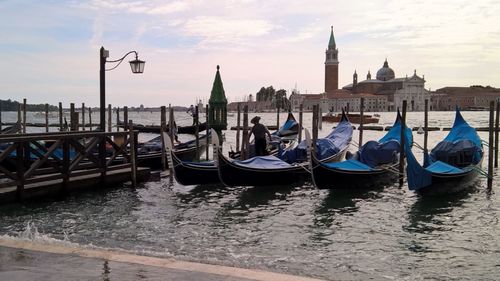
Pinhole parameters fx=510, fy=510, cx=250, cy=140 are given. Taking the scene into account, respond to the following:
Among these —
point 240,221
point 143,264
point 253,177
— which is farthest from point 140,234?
point 253,177

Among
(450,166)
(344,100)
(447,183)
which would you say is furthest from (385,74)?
(447,183)

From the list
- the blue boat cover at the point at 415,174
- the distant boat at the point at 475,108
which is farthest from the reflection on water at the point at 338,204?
the distant boat at the point at 475,108

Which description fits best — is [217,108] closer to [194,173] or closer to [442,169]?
[194,173]

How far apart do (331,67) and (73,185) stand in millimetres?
Result: 115654

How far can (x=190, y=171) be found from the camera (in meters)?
10.1

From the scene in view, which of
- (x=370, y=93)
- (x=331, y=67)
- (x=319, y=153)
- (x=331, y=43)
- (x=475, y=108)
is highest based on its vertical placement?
(x=331, y=43)

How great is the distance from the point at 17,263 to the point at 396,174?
8821mm

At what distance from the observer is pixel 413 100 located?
11444cm

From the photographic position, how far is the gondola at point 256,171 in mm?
9492

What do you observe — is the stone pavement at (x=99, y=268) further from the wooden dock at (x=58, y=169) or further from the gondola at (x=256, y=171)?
the gondola at (x=256, y=171)

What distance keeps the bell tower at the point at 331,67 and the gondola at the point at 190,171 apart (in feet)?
365

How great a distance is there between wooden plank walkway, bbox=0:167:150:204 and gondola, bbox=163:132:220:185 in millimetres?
902

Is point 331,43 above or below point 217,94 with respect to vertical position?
above

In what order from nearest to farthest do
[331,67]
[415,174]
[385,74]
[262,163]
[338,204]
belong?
[338,204] < [415,174] < [262,163] < [331,67] < [385,74]
